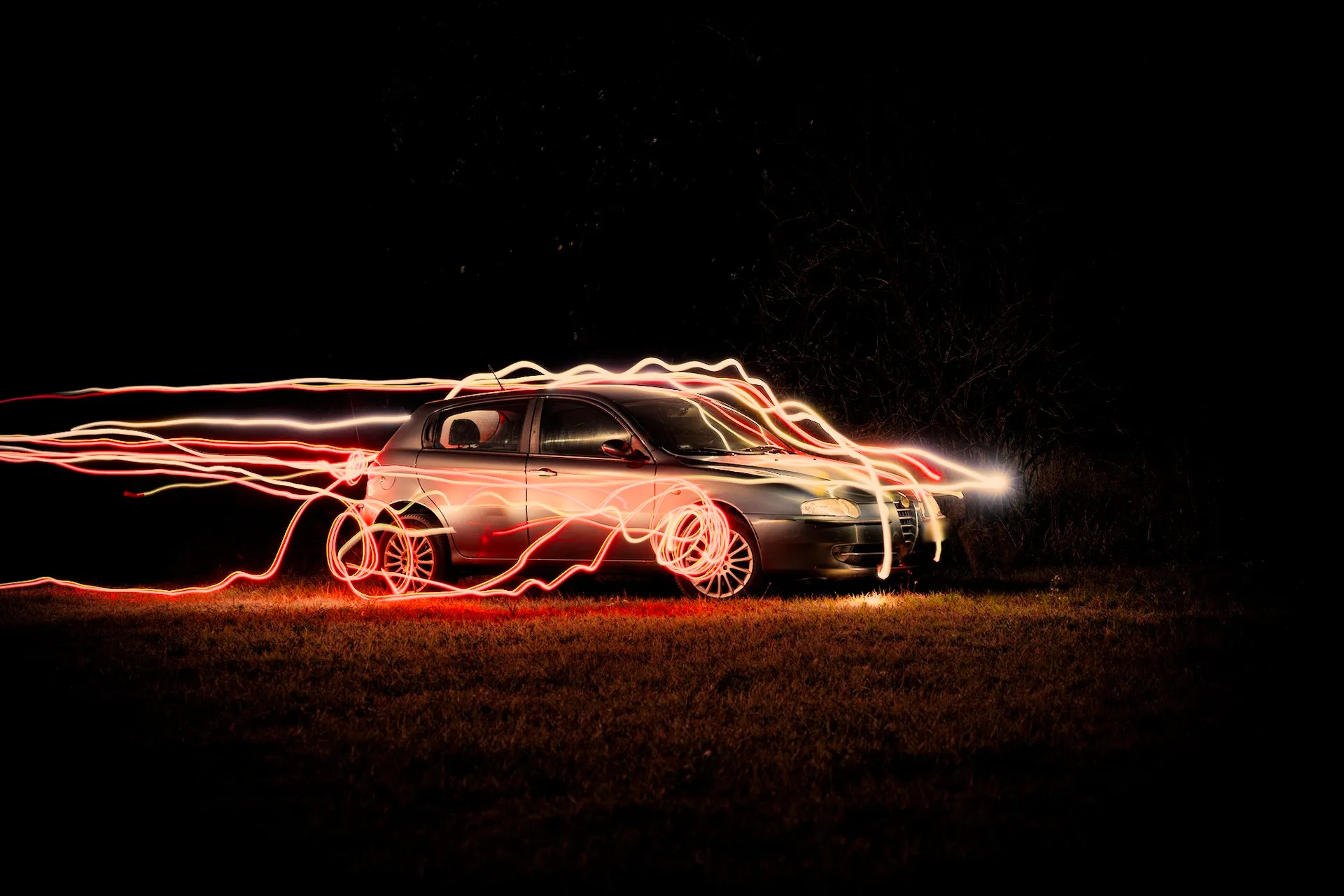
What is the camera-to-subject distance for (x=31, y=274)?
75.2ft

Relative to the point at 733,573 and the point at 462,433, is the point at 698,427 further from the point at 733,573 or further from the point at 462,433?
the point at 462,433

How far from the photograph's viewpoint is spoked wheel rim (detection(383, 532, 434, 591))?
1148cm

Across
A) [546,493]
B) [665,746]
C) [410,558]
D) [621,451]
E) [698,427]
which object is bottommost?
[665,746]

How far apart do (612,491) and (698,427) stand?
1.12 meters

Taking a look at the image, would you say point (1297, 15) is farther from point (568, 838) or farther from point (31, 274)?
point (31, 274)

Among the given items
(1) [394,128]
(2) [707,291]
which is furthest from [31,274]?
(2) [707,291]

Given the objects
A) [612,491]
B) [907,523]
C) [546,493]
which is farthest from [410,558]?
[907,523]

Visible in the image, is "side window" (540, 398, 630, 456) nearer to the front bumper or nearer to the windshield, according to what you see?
the windshield

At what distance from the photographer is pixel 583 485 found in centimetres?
1085

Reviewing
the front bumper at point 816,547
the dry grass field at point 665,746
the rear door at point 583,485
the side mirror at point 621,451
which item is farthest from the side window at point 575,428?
the dry grass field at point 665,746

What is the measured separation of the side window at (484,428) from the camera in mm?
11539

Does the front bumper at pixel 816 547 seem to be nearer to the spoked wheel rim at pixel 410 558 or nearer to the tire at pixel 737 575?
the tire at pixel 737 575

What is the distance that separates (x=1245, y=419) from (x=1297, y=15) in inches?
230

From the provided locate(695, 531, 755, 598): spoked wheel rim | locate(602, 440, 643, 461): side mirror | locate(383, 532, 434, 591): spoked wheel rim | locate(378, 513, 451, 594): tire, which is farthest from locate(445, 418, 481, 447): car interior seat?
locate(695, 531, 755, 598): spoked wheel rim
